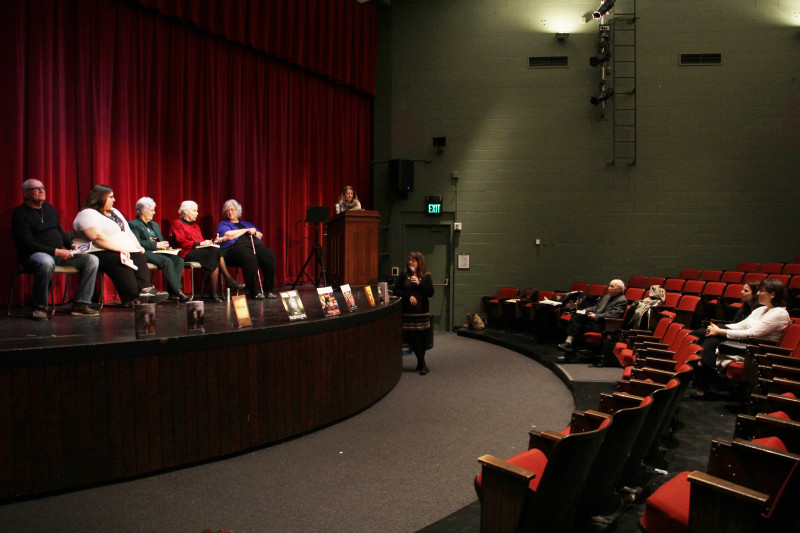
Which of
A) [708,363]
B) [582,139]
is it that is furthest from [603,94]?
[708,363]

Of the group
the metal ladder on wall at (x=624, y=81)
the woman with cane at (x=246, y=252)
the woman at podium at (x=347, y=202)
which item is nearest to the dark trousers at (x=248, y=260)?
the woman with cane at (x=246, y=252)

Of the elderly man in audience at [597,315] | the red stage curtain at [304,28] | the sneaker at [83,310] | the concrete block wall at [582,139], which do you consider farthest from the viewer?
the concrete block wall at [582,139]

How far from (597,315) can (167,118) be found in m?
5.09

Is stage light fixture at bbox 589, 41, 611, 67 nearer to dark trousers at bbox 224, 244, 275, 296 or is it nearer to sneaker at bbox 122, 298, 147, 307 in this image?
dark trousers at bbox 224, 244, 275, 296

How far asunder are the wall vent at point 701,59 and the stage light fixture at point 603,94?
1.23 meters

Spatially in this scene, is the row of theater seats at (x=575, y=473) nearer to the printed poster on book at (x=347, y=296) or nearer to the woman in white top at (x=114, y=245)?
the printed poster on book at (x=347, y=296)

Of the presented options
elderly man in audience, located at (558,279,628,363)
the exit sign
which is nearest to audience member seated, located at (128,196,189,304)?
elderly man in audience, located at (558,279,628,363)

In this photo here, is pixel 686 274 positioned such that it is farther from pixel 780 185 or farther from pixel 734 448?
pixel 734 448

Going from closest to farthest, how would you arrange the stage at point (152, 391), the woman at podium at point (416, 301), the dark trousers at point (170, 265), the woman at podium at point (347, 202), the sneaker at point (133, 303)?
the stage at point (152, 391), the sneaker at point (133, 303), the dark trousers at point (170, 265), the woman at podium at point (416, 301), the woman at podium at point (347, 202)

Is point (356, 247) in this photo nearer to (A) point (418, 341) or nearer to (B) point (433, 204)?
(A) point (418, 341)

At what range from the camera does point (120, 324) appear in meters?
3.45

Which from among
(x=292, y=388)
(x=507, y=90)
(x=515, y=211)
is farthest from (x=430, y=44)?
(x=292, y=388)

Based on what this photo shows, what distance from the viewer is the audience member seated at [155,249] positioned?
4.80 metres

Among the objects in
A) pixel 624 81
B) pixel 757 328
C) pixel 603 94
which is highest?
pixel 624 81
